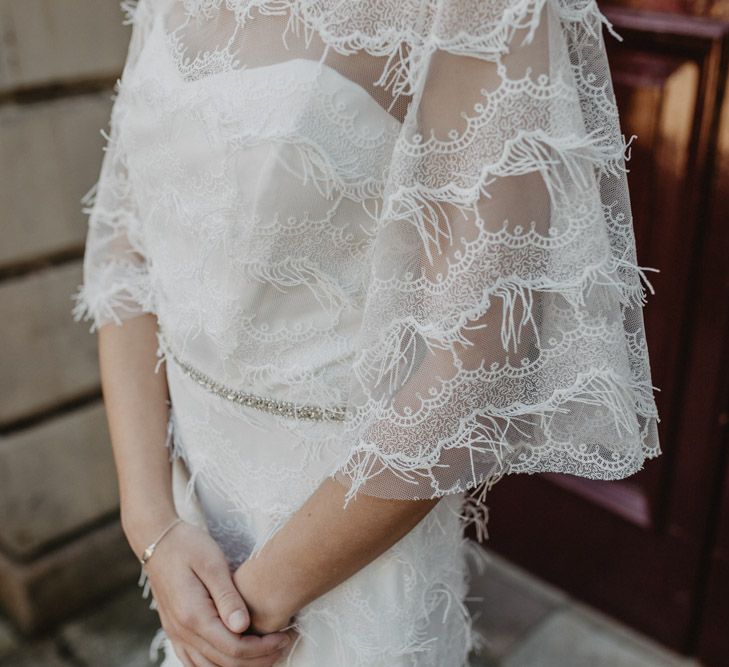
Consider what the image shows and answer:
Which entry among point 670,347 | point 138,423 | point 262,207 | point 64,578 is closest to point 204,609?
point 138,423

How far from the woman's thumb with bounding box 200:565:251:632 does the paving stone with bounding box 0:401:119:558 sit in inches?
53.8

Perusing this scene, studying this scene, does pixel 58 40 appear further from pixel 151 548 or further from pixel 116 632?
pixel 116 632

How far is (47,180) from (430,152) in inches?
61.3

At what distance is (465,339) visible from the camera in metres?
0.72

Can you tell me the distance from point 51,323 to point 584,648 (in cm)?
165

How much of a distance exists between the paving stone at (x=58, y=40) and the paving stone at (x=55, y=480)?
883 mm

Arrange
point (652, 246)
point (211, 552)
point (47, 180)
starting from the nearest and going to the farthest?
point (211, 552) → point (652, 246) → point (47, 180)

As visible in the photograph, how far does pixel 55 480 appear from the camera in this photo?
2184 millimetres

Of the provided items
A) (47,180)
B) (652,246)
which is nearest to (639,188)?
(652,246)

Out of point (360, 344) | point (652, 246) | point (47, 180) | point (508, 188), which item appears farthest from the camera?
point (47, 180)

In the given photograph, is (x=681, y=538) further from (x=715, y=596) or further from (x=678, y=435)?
(x=678, y=435)

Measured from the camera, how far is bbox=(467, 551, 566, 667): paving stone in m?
2.17

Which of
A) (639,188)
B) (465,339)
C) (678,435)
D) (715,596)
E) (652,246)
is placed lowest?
(715,596)

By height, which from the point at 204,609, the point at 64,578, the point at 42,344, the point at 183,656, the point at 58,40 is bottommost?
the point at 64,578
